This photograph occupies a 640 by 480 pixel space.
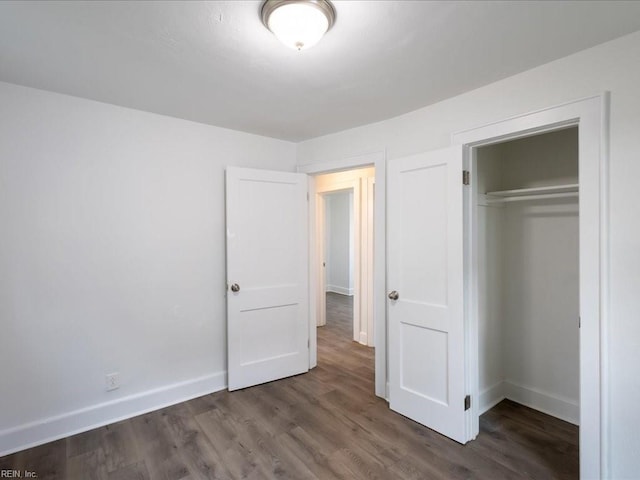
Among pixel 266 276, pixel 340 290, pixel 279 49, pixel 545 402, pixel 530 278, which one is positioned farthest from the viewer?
pixel 340 290

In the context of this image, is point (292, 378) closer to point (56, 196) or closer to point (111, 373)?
point (111, 373)

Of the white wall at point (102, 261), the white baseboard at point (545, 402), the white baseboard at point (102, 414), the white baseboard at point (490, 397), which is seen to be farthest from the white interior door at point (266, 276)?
the white baseboard at point (545, 402)

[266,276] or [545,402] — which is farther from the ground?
[266,276]

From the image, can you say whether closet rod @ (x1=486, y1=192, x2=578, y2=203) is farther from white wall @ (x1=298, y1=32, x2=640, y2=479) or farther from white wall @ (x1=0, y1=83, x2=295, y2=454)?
white wall @ (x1=0, y1=83, x2=295, y2=454)

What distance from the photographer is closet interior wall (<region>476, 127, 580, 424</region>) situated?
2.59m

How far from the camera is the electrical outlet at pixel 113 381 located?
8.40 feet

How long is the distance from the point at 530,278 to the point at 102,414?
363cm

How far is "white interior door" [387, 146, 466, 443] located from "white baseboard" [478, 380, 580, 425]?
59cm

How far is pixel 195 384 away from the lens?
2965mm

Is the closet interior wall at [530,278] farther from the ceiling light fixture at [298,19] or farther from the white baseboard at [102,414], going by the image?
the white baseboard at [102,414]

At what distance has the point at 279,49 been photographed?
5.85 feet

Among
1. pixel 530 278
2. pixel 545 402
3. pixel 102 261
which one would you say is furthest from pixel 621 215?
pixel 102 261

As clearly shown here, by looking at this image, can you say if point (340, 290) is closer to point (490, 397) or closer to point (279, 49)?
point (490, 397)

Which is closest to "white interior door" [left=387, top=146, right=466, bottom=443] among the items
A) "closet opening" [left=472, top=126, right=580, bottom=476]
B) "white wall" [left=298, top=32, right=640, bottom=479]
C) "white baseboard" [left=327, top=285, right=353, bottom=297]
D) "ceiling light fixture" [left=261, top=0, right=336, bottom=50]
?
"closet opening" [left=472, top=126, right=580, bottom=476]
